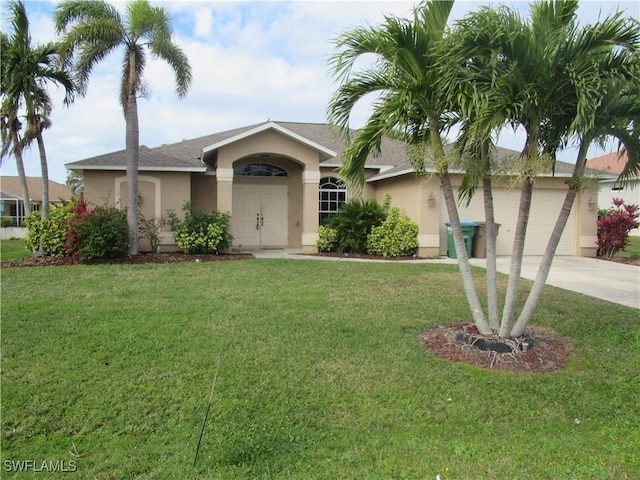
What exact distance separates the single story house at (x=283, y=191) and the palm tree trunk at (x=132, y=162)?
139cm

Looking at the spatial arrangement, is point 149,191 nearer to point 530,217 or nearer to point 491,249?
point 491,249

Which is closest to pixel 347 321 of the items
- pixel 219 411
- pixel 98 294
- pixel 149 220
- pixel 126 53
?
pixel 219 411

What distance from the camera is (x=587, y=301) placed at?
842 centimetres

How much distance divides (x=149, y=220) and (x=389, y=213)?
7799 mm

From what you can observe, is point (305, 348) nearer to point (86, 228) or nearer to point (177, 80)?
point (86, 228)

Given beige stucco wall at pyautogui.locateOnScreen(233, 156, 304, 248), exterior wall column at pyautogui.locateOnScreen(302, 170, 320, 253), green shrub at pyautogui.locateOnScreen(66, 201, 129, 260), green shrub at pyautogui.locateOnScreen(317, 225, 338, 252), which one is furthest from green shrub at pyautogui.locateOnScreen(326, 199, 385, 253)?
green shrub at pyautogui.locateOnScreen(66, 201, 129, 260)

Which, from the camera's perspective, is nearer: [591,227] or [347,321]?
[347,321]

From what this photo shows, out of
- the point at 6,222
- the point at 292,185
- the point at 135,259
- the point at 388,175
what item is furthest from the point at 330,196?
the point at 6,222

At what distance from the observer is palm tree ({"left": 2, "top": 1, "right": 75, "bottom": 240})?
1281cm

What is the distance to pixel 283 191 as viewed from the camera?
1725 centimetres

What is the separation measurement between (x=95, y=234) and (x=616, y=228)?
1611cm

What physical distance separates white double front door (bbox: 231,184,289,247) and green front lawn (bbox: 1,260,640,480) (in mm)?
9426

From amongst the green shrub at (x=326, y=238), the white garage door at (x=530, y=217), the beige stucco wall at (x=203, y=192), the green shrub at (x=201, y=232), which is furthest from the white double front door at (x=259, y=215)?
the white garage door at (x=530, y=217)

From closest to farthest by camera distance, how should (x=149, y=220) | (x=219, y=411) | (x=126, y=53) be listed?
1. (x=219, y=411)
2. (x=126, y=53)
3. (x=149, y=220)
